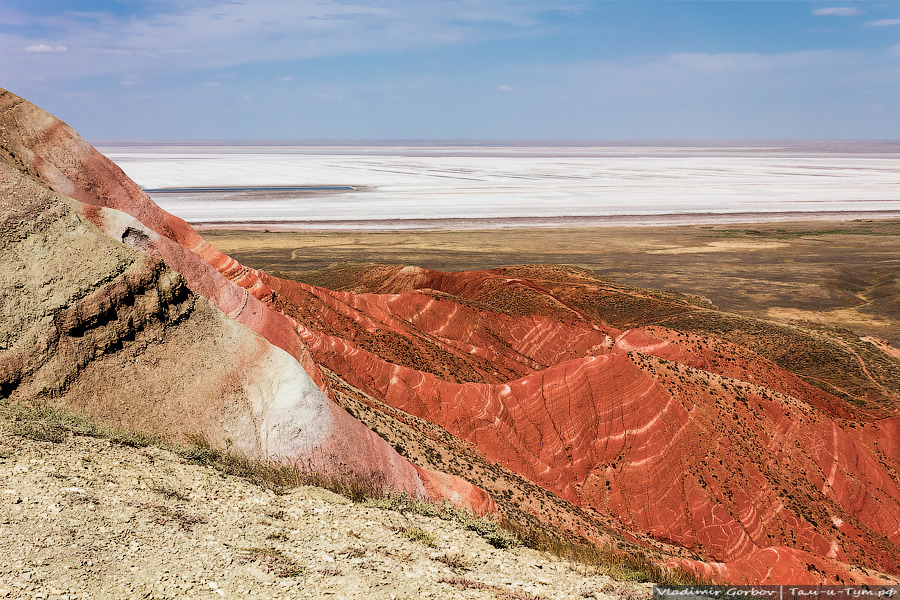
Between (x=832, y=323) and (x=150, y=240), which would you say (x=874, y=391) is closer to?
(x=832, y=323)

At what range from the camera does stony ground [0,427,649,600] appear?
5.55 m

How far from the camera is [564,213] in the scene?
92.9 metres

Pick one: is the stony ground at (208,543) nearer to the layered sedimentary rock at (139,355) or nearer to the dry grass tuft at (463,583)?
the dry grass tuft at (463,583)

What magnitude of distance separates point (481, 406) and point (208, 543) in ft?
38.2

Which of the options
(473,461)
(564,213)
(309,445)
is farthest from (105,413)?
(564,213)

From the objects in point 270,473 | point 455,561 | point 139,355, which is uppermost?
point 139,355

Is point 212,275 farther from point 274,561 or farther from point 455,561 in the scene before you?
point 455,561

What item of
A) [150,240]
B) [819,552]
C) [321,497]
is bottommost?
[819,552]

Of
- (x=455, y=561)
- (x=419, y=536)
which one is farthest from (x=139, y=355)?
(x=455, y=561)

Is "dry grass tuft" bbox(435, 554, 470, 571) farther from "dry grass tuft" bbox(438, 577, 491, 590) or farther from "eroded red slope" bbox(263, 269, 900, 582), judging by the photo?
"eroded red slope" bbox(263, 269, 900, 582)

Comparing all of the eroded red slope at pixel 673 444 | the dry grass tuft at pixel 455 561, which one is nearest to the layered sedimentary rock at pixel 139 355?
the dry grass tuft at pixel 455 561

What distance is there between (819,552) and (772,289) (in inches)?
1414

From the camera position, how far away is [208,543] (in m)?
6.32

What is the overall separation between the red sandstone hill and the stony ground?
1.41m
